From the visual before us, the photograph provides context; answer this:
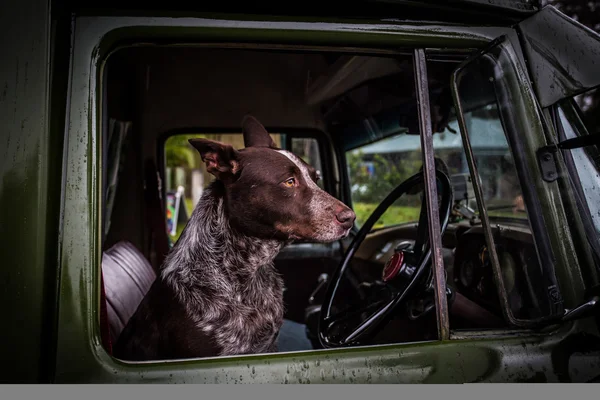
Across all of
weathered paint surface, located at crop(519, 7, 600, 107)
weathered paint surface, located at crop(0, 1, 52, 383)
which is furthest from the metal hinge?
weathered paint surface, located at crop(0, 1, 52, 383)

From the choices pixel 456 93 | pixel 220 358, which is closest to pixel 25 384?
pixel 220 358

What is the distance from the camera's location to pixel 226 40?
4.19 feet

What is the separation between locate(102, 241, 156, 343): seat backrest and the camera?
2059 mm

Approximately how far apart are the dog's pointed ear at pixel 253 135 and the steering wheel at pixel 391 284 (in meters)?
0.60

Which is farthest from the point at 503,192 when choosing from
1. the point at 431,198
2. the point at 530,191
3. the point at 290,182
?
the point at 290,182

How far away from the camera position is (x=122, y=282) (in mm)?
2299

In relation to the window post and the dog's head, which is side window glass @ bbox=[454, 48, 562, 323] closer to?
the window post

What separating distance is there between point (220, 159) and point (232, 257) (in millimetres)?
393

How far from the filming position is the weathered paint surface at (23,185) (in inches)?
40.9

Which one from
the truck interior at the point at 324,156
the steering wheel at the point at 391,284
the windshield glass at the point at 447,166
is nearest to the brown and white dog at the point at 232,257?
the steering wheel at the point at 391,284

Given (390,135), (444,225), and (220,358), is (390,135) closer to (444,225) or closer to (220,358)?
(444,225)

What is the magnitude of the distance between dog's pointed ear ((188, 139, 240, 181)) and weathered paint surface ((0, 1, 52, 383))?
0.76 m

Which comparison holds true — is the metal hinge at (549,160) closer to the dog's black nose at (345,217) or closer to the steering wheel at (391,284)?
the steering wheel at (391,284)

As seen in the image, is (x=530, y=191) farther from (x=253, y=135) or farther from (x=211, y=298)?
(x=253, y=135)
